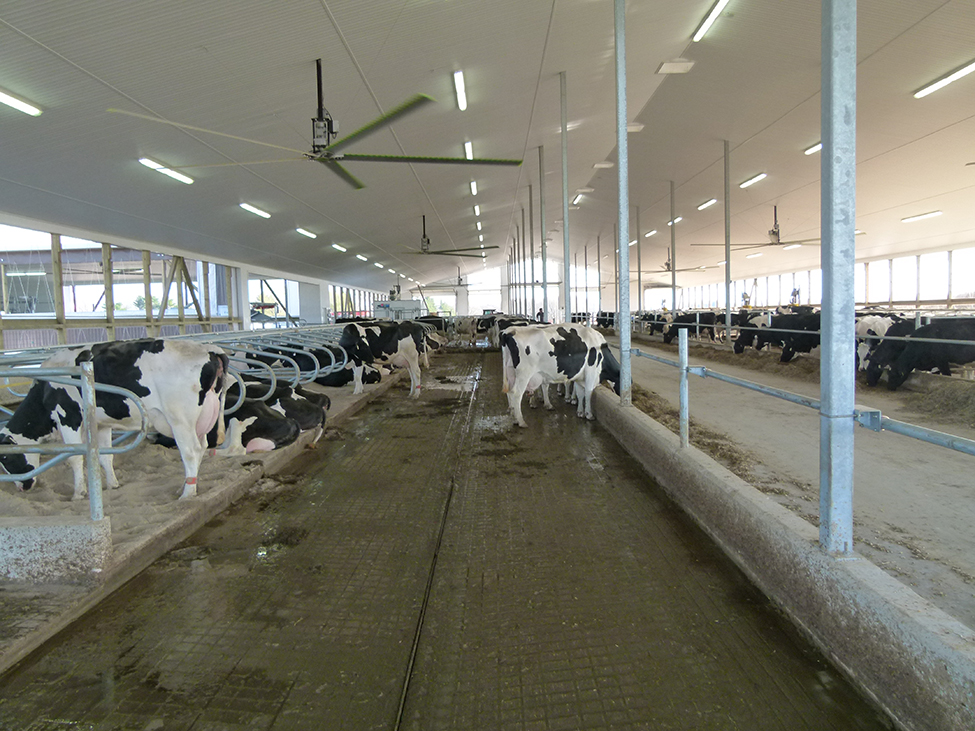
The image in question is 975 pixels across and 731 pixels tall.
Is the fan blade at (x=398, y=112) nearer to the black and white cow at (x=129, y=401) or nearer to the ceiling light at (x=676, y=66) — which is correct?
the black and white cow at (x=129, y=401)

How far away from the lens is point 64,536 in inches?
103

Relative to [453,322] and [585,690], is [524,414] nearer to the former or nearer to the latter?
[585,690]

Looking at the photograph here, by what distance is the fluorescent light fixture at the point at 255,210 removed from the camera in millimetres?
12236

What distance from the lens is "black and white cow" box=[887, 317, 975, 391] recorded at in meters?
7.77

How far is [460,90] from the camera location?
8453 mm

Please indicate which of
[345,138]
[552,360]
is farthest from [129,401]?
[552,360]

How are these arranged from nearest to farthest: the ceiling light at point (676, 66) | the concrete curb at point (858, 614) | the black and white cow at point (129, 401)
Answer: the concrete curb at point (858, 614) → the black and white cow at point (129, 401) → the ceiling light at point (676, 66)

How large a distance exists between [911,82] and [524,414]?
922cm

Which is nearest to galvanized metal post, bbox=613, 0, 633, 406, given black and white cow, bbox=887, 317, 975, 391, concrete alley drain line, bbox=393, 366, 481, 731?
concrete alley drain line, bbox=393, 366, 481, 731

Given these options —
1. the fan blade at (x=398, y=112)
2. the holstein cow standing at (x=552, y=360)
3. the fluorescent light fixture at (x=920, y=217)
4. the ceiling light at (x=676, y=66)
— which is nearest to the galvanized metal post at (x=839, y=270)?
the fan blade at (x=398, y=112)

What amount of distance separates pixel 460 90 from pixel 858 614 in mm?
8409

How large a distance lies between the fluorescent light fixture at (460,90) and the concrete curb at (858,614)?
Answer: 692 cm

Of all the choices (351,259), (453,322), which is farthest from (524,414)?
(453,322)

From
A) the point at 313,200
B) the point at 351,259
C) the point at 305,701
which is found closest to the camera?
the point at 305,701
